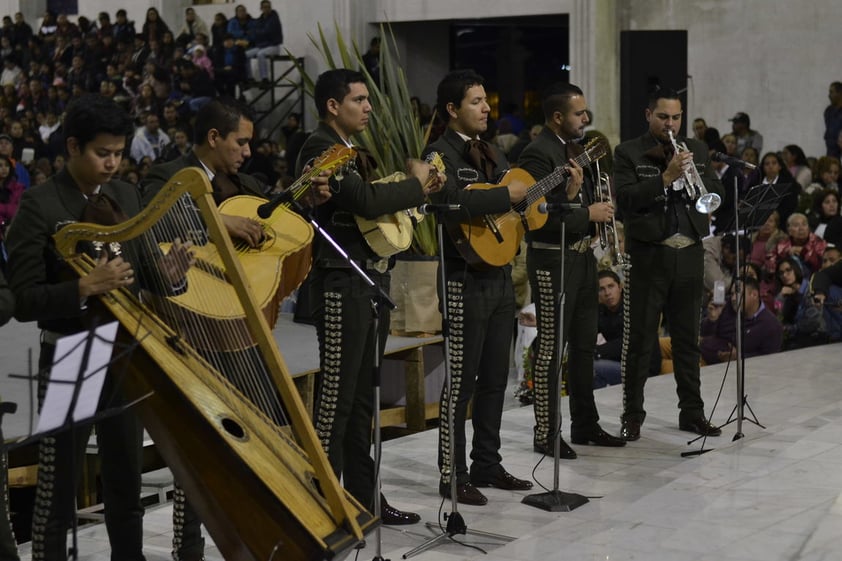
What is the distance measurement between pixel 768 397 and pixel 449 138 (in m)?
3.22

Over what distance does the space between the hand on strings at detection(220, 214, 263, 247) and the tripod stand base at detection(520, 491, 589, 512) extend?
2.09 meters

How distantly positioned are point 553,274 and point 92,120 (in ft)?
9.68

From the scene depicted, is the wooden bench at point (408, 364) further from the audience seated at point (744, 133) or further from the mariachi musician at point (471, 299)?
the audience seated at point (744, 133)

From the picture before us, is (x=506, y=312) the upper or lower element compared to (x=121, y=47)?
lower

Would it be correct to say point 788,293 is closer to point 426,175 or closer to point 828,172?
point 828,172

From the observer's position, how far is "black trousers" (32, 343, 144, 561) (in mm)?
4121

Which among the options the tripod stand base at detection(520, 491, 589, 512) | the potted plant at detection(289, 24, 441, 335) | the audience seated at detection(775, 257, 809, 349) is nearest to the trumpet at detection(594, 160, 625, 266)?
the tripod stand base at detection(520, 491, 589, 512)

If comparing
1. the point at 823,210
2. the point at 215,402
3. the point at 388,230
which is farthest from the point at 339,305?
the point at 823,210

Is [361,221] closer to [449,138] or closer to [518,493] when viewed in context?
[449,138]

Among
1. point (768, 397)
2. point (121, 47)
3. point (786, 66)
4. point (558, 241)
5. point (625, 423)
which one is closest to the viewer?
point (558, 241)

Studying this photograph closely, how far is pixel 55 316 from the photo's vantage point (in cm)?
399

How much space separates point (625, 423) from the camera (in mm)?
7102

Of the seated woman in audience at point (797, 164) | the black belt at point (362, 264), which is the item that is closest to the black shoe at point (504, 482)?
the black belt at point (362, 264)

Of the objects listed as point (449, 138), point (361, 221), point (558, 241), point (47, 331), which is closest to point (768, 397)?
point (558, 241)
